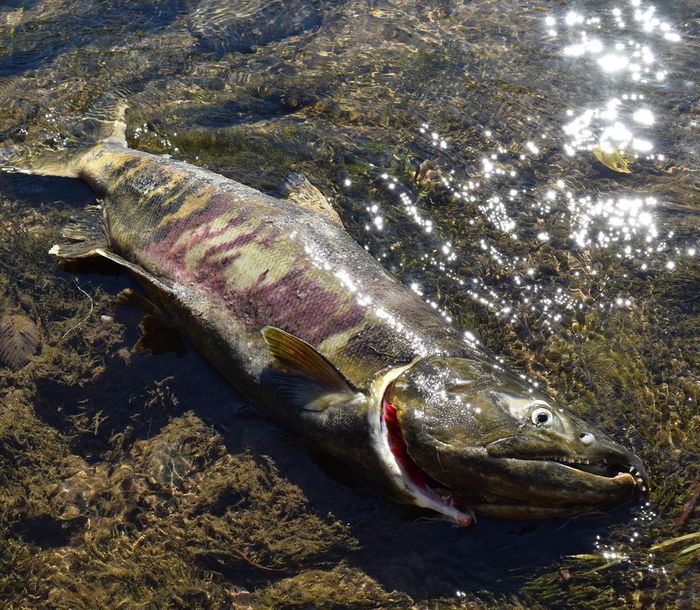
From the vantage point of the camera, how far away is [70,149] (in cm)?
576

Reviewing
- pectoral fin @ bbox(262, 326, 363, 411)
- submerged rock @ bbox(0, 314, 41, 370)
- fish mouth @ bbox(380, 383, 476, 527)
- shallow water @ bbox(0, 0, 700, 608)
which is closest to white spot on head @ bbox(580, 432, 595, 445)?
shallow water @ bbox(0, 0, 700, 608)

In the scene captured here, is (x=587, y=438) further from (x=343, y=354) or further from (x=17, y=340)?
(x=17, y=340)

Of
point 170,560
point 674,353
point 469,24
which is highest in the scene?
point 469,24

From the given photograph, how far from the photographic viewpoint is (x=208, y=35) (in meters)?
7.08

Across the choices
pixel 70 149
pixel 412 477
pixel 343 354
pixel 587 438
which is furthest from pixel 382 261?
pixel 70 149

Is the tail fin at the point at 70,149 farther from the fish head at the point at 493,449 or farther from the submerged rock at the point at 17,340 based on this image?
the fish head at the point at 493,449

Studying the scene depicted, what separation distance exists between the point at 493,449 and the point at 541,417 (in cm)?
28

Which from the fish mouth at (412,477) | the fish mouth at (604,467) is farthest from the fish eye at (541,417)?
the fish mouth at (412,477)

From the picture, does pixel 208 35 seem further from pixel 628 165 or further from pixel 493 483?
pixel 493 483

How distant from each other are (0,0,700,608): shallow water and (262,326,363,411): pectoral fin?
47cm

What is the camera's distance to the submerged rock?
4695mm

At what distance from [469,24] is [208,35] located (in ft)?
8.48

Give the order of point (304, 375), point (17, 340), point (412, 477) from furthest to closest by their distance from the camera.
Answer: point (17, 340) < point (304, 375) < point (412, 477)

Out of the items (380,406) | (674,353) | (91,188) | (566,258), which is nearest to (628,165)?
(566,258)
